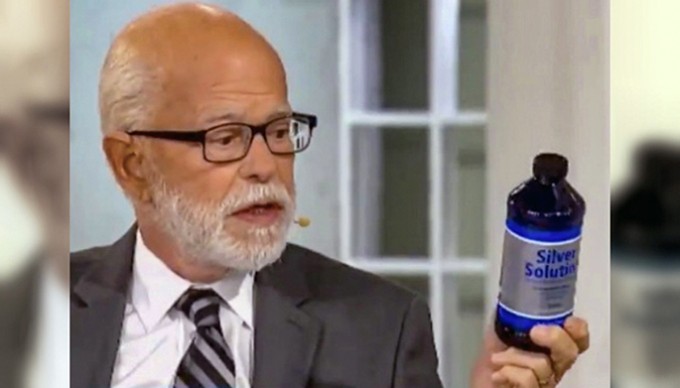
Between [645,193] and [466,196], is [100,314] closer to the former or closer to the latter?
[466,196]

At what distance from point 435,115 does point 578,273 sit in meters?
0.29

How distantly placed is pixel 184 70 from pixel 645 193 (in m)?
0.71

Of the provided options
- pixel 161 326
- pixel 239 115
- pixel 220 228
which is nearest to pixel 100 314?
pixel 161 326

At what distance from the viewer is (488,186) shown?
58.4 inches

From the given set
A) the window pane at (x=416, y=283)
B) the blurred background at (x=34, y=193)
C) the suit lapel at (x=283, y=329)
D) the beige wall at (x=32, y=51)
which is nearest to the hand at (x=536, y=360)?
the window pane at (x=416, y=283)

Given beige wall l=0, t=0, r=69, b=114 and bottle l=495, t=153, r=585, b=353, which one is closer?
bottle l=495, t=153, r=585, b=353

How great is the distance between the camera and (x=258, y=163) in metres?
1.41

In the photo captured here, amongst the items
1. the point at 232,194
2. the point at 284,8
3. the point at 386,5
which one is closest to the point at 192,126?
the point at 232,194

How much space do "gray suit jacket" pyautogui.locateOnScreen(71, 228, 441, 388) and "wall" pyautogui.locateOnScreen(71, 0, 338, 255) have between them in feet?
0.12

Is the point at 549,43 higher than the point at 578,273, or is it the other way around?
the point at 549,43

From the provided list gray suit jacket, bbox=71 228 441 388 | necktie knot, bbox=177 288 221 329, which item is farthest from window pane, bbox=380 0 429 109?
necktie knot, bbox=177 288 221 329

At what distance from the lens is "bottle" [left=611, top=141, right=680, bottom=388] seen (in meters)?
1.60

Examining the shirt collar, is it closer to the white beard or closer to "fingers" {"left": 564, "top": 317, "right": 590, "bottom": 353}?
the white beard

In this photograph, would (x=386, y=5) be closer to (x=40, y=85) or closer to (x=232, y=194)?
(x=232, y=194)
